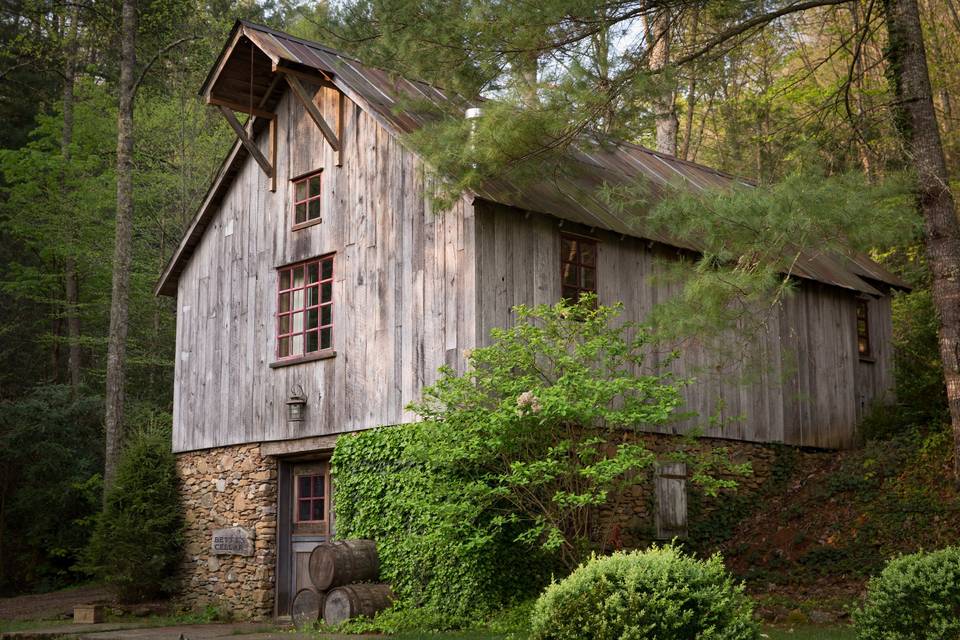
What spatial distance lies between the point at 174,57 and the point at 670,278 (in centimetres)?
2022

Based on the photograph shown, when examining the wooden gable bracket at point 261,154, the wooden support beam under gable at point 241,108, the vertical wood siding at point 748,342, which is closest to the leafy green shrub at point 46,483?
the wooden gable bracket at point 261,154

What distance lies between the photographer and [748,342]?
38.5 ft

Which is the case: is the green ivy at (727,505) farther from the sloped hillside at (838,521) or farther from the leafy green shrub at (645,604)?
the leafy green shrub at (645,604)

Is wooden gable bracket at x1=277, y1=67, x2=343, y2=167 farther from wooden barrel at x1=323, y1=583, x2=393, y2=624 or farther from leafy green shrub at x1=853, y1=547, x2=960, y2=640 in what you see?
leafy green shrub at x1=853, y1=547, x2=960, y2=640

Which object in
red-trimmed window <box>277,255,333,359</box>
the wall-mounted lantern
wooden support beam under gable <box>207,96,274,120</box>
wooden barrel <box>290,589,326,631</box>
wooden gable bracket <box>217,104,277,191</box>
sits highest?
wooden support beam under gable <box>207,96,274,120</box>

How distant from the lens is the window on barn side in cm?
1861

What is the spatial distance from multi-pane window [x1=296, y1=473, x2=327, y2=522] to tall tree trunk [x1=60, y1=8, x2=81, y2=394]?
9957 mm

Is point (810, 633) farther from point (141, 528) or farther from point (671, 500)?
point (141, 528)

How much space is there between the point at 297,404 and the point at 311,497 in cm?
140

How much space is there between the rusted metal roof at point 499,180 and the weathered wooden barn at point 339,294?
4cm

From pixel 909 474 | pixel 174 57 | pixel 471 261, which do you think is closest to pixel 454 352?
pixel 471 261

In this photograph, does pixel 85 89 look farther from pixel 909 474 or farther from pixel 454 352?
pixel 909 474

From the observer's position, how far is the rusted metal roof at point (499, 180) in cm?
1279

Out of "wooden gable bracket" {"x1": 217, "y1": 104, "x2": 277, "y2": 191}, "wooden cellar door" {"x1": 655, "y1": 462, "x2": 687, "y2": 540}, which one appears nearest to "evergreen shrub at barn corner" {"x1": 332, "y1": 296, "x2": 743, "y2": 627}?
"wooden cellar door" {"x1": 655, "y1": 462, "x2": 687, "y2": 540}
